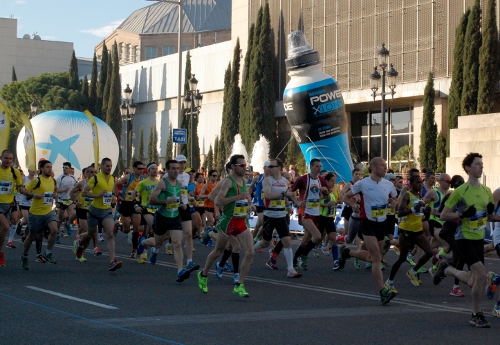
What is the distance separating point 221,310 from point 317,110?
2304cm

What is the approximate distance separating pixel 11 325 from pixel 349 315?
3593 mm

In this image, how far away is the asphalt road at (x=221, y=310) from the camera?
818cm

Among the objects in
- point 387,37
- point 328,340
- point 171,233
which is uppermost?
point 387,37

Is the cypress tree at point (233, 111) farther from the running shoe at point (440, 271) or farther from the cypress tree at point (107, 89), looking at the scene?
the running shoe at point (440, 271)

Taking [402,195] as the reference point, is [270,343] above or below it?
below


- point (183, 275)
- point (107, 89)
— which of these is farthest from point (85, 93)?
point (183, 275)

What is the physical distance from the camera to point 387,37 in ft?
144

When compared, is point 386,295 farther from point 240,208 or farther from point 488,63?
point 488,63

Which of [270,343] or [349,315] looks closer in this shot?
[270,343]

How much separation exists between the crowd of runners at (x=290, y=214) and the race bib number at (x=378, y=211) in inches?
0.5

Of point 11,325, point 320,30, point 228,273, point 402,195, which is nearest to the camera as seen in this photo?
point 11,325

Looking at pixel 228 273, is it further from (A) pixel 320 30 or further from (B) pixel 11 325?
(A) pixel 320 30

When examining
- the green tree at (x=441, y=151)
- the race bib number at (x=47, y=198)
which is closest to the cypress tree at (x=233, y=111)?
the green tree at (x=441, y=151)

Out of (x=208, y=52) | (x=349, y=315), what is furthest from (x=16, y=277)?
(x=208, y=52)
